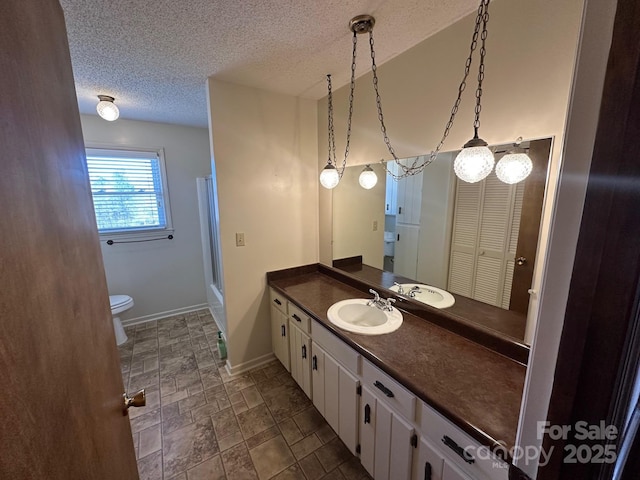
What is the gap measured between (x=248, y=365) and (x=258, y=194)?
1612 mm

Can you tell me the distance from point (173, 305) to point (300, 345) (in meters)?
2.38

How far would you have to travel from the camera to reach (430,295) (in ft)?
5.39

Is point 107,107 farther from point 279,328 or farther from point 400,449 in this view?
point 400,449

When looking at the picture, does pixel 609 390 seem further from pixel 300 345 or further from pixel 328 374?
pixel 300 345

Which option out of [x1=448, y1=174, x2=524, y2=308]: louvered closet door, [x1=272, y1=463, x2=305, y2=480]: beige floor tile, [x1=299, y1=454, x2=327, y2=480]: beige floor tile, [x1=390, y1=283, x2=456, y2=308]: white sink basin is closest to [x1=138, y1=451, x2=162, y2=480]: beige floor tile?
[x1=272, y1=463, x2=305, y2=480]: beige floor tile

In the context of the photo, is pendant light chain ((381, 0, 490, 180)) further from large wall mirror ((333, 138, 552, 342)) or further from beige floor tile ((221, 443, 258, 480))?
beige floor tile ((221, 443, 258, 480))

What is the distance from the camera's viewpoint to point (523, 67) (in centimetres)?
109

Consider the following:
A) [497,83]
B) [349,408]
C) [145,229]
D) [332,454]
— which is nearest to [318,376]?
Answer: [349,408]

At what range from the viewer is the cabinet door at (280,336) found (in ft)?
7.14

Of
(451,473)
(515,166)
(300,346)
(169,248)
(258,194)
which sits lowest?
(300,346)

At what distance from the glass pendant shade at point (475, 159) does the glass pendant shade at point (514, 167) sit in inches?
4.4

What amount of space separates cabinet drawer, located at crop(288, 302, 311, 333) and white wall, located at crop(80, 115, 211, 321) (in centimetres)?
213

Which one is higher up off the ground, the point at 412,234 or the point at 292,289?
the point at 412,234

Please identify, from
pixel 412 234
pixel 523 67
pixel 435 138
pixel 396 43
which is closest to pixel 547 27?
pixel 523 67
